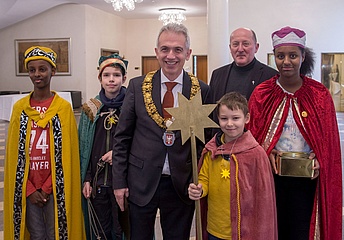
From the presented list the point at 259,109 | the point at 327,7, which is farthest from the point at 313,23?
the point at 259,109

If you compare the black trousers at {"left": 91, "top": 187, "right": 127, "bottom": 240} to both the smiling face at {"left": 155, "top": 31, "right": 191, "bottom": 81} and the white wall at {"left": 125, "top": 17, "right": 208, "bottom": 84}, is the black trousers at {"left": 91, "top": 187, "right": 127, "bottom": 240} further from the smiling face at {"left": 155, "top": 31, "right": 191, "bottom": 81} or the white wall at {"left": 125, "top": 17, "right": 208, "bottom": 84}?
the white wall at {"left": 125, "top": 17, "right": 208, "bottom": 84}

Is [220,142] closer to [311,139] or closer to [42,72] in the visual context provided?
[311,139]

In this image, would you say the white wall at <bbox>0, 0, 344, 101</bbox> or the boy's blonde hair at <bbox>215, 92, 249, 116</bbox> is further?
the white wall at <bbox>0, 0, 344, 101</bbox>

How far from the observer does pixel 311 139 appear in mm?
2178

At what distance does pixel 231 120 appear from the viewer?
2039 mm

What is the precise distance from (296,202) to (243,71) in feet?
3.42

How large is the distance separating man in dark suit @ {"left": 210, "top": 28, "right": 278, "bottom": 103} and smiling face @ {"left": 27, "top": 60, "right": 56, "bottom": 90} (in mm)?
1121

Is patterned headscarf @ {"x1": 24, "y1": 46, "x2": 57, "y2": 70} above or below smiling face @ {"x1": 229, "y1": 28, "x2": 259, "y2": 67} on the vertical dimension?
below

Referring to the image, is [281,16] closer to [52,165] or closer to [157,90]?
[157,90]

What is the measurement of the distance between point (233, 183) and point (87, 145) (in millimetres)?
1028

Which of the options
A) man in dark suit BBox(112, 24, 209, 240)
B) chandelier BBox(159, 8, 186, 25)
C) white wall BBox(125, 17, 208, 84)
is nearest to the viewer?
man in dark suit BBox(112, 24, 209, 240)

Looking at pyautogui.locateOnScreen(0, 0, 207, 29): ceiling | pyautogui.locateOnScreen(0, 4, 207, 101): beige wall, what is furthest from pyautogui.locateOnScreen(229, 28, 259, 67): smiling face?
pyautogui.locateOnScreen(0, 4, 207, 101): beige wall

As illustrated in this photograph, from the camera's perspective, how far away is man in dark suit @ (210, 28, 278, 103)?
2.82 meters

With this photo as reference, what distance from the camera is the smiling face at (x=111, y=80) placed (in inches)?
101
